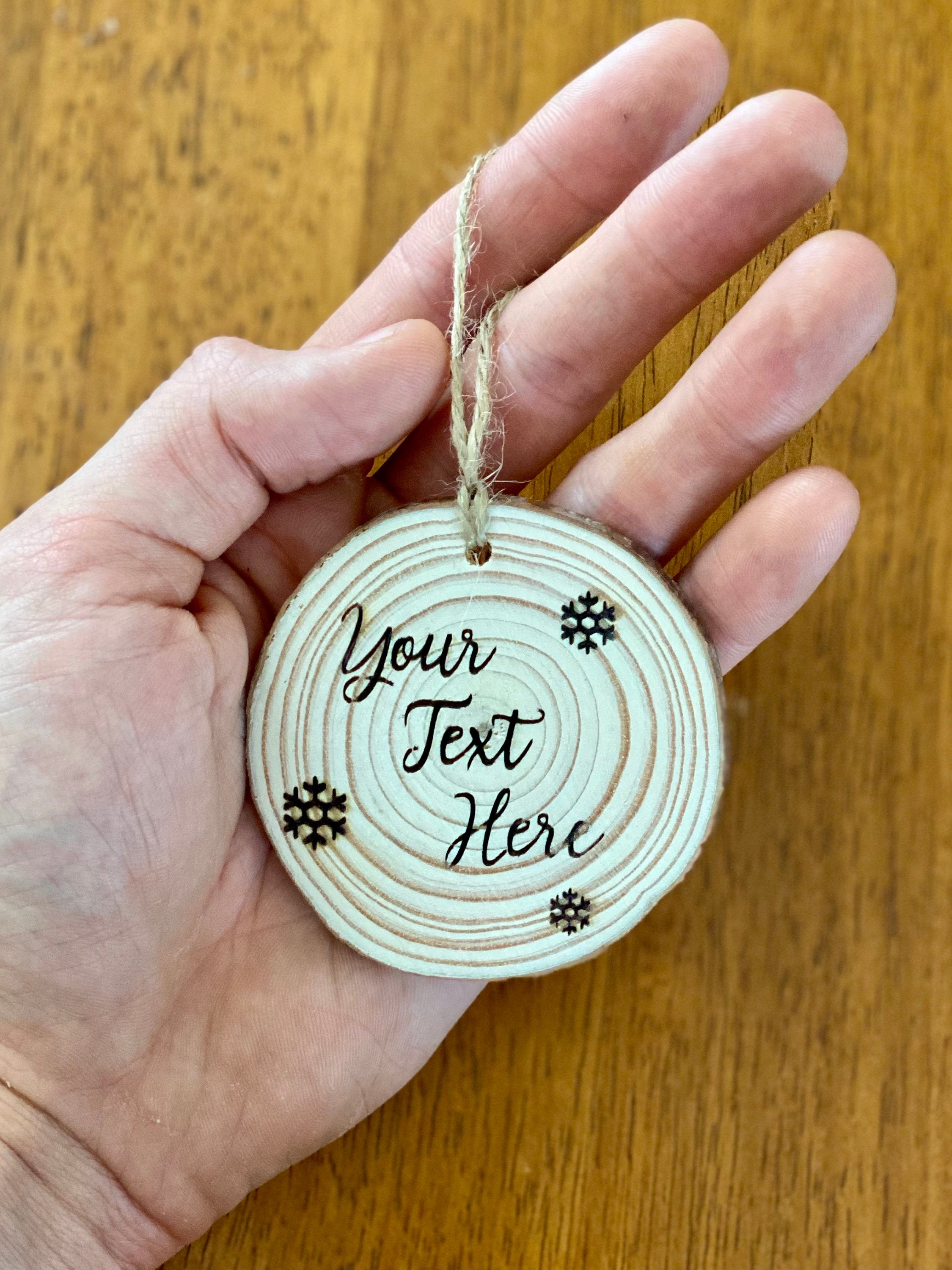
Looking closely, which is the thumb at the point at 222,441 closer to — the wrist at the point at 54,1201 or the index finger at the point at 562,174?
the index finger at the point at 562,174

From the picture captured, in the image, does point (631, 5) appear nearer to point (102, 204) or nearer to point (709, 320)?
point (709, 320)

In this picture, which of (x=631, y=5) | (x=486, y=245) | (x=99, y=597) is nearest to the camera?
(x=99, y=597)

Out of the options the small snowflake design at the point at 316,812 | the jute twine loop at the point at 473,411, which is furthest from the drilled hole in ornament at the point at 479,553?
the small snowflake design at the point at 316,812

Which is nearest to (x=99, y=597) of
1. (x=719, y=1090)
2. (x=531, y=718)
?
(x=531, y=718)

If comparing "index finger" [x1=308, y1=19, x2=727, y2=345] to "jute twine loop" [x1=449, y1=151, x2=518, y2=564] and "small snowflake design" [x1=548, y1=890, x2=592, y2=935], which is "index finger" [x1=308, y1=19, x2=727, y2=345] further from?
"small snowflake design" [x1=548, y1=890, x2=592, y2=935]

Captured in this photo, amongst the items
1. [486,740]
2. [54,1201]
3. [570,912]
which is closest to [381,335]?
[486,740]
